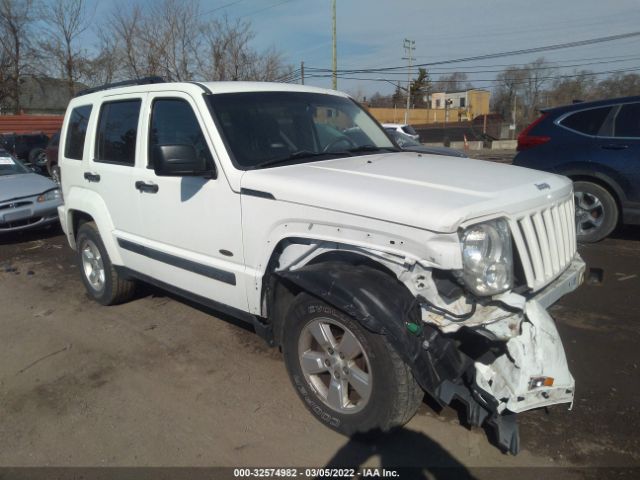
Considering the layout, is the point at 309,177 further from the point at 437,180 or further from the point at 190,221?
the point at 190,221

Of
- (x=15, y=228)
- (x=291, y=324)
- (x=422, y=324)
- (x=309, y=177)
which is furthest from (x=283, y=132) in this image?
(x=15, y=228)

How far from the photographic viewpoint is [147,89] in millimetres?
4031

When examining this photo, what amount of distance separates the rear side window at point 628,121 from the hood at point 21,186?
835 cm

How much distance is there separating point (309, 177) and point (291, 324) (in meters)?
0.88

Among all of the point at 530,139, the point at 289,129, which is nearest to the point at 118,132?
the point at 289,129

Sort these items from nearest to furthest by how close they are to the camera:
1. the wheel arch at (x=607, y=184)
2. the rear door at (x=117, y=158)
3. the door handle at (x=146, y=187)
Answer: the door handle at (x=146, y=187), the rear door at (x=117, y=158), the wheel arch at (x=607, y=184)

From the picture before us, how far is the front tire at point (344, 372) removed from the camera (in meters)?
2.57

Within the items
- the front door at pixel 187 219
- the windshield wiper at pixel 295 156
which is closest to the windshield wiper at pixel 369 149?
the windshield wiper at pixel 295 156

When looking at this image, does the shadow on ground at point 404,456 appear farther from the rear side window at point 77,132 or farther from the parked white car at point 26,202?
the parked white car at point 26,202

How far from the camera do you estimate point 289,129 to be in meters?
3.73

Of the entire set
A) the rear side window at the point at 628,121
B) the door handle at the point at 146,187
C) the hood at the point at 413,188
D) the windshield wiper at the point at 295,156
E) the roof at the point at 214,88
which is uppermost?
the roof at the point at 214,88

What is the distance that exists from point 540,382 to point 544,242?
2.61 ft

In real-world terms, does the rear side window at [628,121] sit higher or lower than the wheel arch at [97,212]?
higher

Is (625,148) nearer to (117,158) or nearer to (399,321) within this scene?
(399,321)
